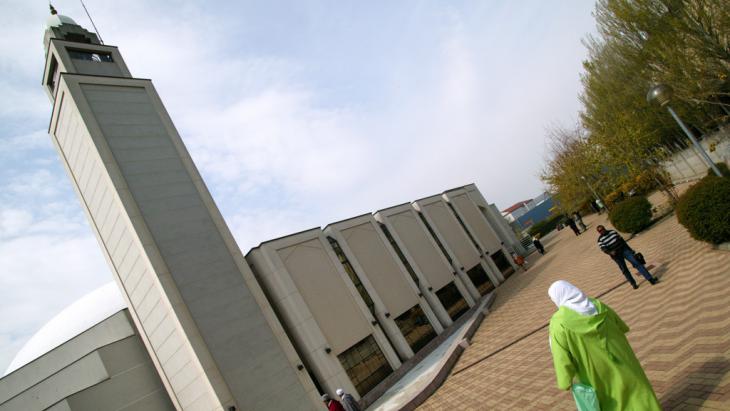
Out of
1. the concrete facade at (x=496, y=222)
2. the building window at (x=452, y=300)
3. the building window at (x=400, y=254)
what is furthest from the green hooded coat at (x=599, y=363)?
the concrete facade at (x=496, y=222)

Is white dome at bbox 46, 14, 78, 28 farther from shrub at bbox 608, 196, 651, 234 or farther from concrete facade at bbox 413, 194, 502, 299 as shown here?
shrub at bbox 608, 196, 651, 234

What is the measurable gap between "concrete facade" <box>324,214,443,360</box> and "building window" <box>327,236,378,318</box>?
211mm

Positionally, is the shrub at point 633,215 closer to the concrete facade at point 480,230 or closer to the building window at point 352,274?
the concrete facade at point 480,230

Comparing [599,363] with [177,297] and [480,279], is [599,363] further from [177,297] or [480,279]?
[480,279]

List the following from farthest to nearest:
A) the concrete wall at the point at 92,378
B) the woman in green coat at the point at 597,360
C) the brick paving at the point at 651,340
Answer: the concrete wall at the point at 92,378
the brick paving at the point at 651,340
the woman in green coat at the point at 597,360

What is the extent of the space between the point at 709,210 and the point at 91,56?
76.4 ft

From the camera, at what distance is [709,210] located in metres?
8.34

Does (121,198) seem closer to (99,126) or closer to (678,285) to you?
(99,126)

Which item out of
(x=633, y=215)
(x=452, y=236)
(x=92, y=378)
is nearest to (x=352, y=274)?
(x=452, y=236)

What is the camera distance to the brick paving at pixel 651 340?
4703 mm

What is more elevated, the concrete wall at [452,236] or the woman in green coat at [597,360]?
the concrete wall at [452,236]

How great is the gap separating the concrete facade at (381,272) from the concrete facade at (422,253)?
2.92ft

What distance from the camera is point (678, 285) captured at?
7.81 m

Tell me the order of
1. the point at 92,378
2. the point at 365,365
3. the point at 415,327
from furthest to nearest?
1. the point at 415,327
2. the point at 365,365
3. the point at 92,378
